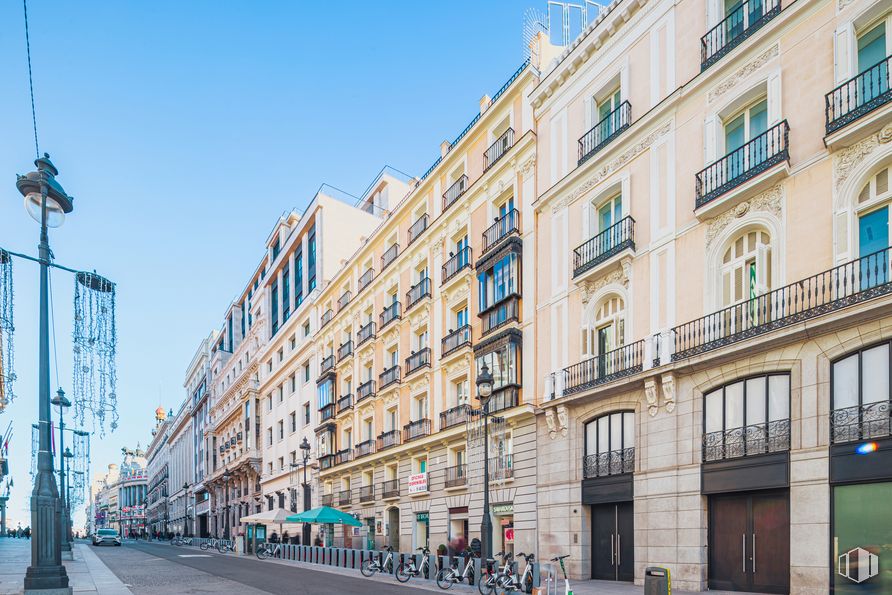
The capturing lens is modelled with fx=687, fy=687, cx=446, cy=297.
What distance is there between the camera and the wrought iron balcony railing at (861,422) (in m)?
12.6

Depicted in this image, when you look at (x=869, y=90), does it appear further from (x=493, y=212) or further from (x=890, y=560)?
(x=493, y=212)

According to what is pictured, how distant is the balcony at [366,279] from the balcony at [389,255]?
1.40m

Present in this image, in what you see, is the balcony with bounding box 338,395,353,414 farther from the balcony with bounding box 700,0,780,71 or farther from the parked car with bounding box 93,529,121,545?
the parked car with bounding box 93,529,121,545

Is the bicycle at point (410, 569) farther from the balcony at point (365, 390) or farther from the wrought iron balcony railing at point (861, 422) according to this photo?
the balcony at point (365, 390)

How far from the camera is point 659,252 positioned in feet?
61.2

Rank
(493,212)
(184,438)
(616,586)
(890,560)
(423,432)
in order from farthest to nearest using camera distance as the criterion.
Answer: (184,438) → (423,432) → (493,212) → (616,586) → (890,560)

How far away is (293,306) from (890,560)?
46.1 m

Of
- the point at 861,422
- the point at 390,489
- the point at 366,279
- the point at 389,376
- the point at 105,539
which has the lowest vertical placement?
the point at 105,539

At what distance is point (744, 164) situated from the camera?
16453mm

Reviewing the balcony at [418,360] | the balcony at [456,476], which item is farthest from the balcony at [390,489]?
the balcony at [418,360]

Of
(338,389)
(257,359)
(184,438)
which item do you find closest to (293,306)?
(257,359)

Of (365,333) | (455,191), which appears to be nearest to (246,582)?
(455,191)

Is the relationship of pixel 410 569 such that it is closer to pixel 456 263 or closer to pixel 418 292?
pixel 456 263

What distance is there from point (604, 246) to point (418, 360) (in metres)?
13.3
